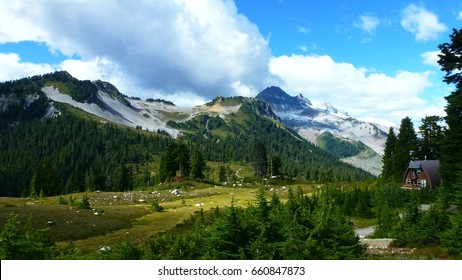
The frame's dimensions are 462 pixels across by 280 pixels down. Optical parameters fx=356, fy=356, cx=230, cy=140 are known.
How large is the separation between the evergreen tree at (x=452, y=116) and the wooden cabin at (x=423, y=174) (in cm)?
4592

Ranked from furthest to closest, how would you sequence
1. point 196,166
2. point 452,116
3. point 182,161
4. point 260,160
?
1. point 260,160
2. point 196,166
3. point 182,161
4. point 452,116

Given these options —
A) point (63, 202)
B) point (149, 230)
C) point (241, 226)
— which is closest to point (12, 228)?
point (241, 226)

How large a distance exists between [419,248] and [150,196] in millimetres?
65538

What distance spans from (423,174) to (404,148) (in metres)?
11.3

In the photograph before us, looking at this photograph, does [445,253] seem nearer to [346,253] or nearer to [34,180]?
[346,253]

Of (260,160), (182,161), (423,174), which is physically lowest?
(423,174)

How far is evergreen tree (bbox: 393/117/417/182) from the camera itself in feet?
269

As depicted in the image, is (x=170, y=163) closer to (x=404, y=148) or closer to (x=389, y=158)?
(x=389, y=158)

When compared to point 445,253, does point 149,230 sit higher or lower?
lower

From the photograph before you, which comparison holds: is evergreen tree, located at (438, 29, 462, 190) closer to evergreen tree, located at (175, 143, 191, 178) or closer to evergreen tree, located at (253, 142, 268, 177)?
evergreen tree, located at (175, 143, 191, 178)

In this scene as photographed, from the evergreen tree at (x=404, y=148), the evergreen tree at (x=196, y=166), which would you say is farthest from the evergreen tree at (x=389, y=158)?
the evergreen tree at (x=196, y=166)

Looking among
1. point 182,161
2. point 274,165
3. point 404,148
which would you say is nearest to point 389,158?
point 404,148

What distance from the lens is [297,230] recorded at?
1206cm

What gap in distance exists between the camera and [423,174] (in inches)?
2904
